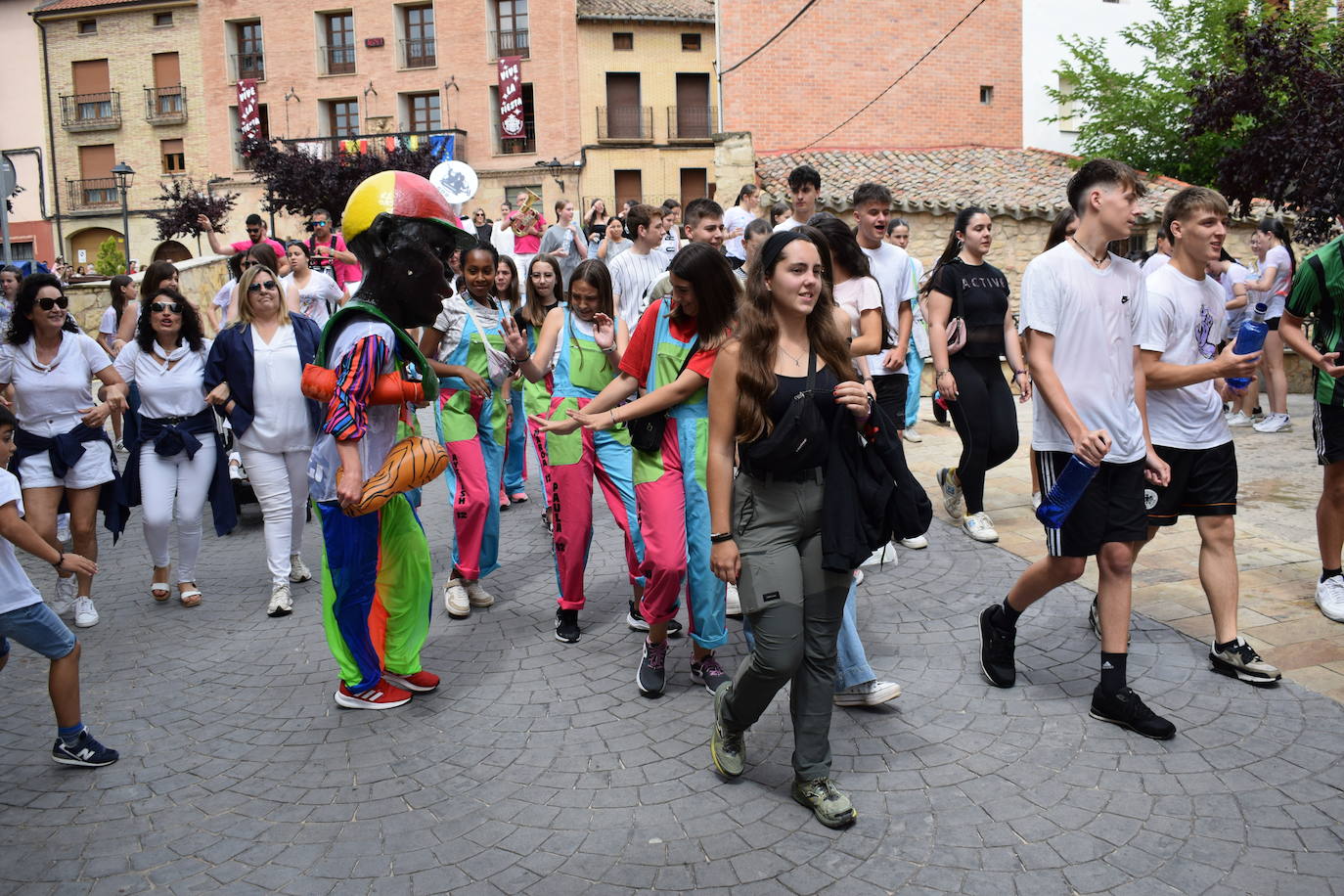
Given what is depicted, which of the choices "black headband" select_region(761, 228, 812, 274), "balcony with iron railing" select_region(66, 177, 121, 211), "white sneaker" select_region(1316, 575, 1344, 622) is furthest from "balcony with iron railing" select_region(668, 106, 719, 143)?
"black headband" select_region(761, 228, 812, 274)

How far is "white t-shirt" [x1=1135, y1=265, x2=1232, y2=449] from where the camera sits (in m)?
4.66

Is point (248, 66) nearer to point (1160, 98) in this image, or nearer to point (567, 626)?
point (1160, 98)

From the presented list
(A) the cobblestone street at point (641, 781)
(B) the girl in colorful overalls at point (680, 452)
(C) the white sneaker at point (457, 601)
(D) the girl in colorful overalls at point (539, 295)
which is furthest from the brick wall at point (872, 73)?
(B) the girl in colorful overalls at point (680, 452)

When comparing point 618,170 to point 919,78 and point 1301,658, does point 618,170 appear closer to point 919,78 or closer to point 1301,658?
point 919,78

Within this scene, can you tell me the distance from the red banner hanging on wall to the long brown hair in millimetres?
39428

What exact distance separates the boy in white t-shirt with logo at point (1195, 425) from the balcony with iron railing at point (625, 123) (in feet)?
126

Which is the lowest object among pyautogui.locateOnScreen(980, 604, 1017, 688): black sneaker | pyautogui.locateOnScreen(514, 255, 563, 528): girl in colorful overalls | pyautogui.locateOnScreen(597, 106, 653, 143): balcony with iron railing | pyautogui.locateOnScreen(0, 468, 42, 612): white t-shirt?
pyautogui.locateOnScreen(980, 604, 1017, 688): black sneaker

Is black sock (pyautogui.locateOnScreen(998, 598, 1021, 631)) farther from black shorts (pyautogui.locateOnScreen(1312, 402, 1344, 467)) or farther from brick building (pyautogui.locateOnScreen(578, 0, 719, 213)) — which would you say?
brick building (pyautogui.locateOnScreen(578, 0, 719, 213))

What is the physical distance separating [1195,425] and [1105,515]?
830 mm

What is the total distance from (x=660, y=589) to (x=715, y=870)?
153 centimetres

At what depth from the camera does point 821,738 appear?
363 centimetres

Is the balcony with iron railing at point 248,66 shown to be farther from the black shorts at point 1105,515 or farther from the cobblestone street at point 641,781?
the black shorts at point 1105,515

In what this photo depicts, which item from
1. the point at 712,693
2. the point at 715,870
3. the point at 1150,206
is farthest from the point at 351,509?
the point at 1150,206

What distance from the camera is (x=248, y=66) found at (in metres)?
45.0
